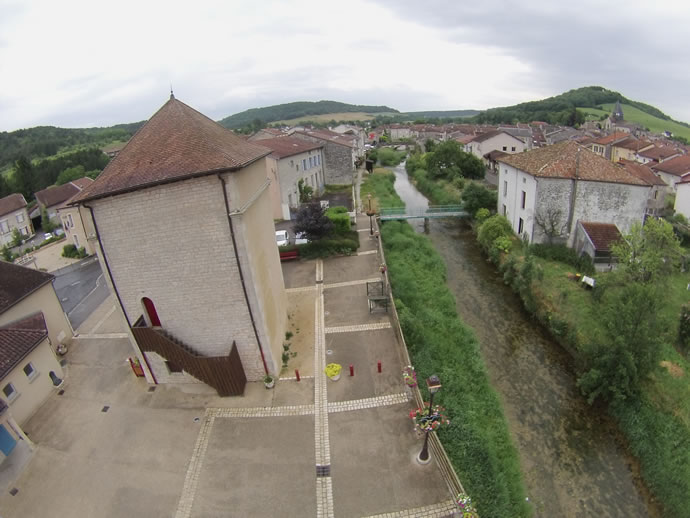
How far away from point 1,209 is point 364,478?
6053 cm

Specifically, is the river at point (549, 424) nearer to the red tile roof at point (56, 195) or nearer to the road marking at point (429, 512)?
the road marking at point (429, 512)

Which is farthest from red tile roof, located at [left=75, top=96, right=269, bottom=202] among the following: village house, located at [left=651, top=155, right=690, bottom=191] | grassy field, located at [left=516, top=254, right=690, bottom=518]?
village house, located at [left=651, top=155, right=690, bottom=191]

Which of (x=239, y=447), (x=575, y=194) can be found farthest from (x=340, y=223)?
(x=239, y=447)

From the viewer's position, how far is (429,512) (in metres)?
9.55

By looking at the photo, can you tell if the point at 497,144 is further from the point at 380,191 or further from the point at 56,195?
the point at 56,195

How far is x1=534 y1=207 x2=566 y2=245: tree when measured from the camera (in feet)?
80.4

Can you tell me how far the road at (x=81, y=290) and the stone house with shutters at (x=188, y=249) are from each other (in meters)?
10.3

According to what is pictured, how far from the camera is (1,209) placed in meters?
49.1

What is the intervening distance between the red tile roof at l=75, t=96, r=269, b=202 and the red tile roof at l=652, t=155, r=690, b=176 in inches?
1517

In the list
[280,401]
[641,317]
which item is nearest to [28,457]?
[280,401]

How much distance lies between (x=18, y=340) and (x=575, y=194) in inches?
1150

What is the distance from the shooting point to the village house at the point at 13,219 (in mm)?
48188

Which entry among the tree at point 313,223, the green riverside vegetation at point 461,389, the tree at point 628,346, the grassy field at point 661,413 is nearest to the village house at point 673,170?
the grassy field at point 661,413

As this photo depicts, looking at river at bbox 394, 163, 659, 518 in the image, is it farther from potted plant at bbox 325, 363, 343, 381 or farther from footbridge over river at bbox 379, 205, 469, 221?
footbridge over river at bbox 379, 205, 469, 221
